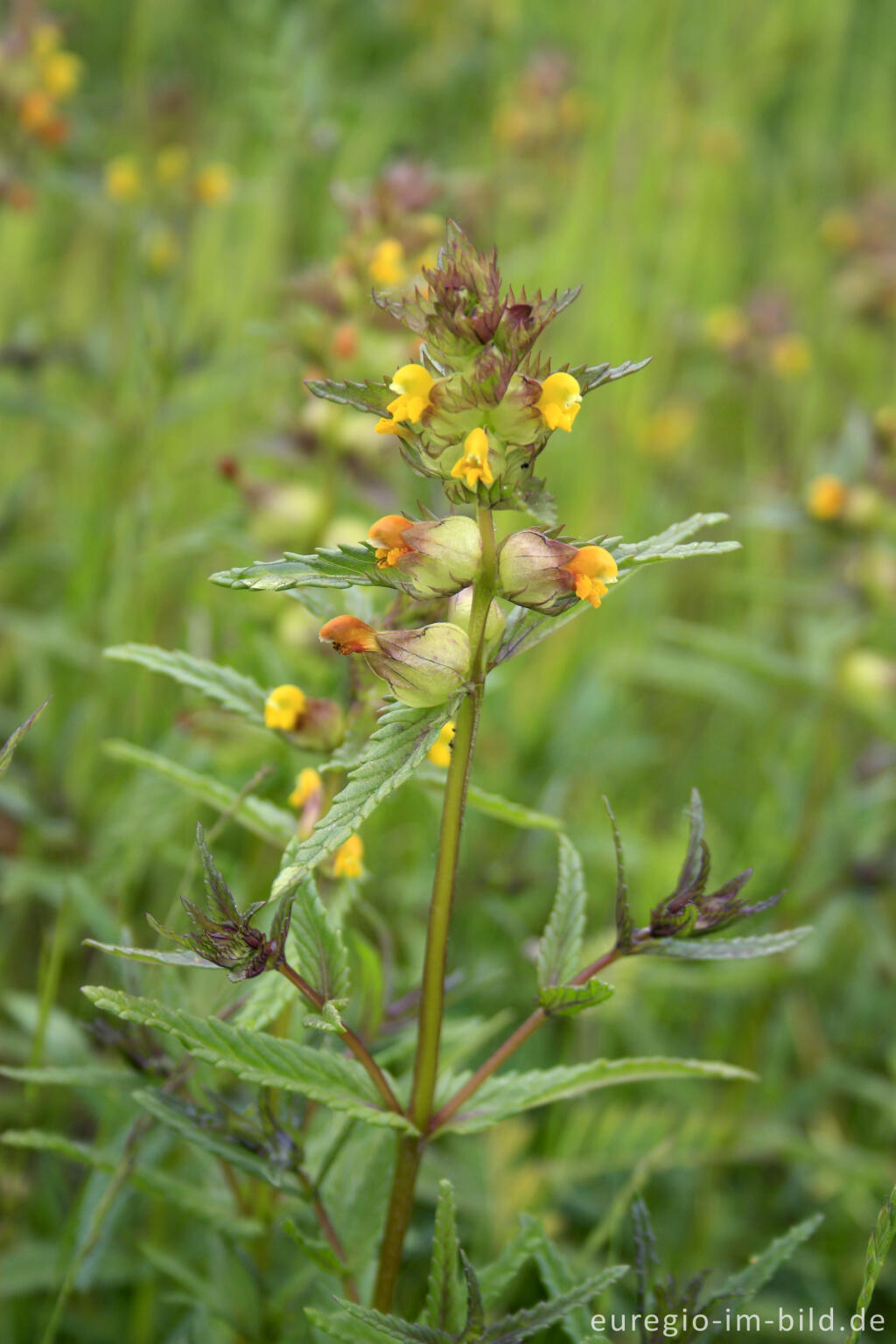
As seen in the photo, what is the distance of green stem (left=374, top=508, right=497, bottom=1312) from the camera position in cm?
71

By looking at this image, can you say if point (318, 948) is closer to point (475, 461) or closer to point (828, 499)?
point (475, 461)

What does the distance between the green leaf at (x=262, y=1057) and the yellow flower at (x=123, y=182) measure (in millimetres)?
1974

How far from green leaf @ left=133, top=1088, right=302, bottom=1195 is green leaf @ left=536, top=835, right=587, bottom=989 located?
0.78ft

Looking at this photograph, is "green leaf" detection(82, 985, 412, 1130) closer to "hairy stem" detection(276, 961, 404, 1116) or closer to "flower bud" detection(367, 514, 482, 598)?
"hairy stem" detection(276, 961, 404, 1116)

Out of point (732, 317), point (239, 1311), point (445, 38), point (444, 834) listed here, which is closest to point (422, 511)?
point (444, 834)

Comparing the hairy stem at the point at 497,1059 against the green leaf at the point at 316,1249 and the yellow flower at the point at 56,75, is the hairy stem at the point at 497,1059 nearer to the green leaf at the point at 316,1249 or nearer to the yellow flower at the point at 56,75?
the green leaf at the point at 316,1249

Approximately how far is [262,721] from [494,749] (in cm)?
110

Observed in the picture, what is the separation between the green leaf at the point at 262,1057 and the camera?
2.20ft

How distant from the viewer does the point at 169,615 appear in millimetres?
2199

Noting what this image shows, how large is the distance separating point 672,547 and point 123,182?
193cm

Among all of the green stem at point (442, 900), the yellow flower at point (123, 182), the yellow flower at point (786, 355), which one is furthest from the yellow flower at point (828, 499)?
the yellow flower at point (123, 182)

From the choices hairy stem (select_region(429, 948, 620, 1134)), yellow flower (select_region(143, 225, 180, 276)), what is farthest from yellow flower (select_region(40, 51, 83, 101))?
hairy stem (select_region(429, 948, 620, 1134))

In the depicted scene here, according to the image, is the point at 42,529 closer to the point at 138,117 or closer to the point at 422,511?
the point at 138,117

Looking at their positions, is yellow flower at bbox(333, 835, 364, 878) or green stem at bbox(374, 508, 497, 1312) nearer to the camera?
green stem at bbox(374, 508, 497, 1312)
